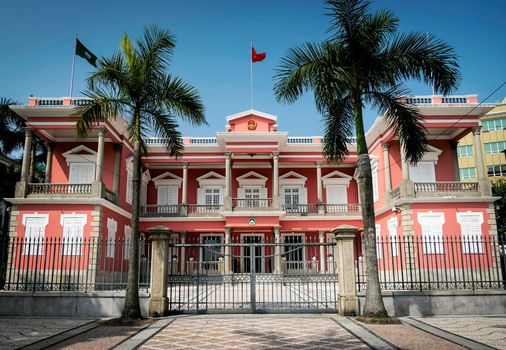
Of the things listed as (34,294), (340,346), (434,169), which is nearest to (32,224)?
(34,294)

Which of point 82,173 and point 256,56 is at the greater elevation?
point 256,56

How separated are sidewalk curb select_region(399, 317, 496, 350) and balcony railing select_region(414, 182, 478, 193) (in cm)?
1065

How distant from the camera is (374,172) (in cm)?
2269

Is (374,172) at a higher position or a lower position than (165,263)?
higher

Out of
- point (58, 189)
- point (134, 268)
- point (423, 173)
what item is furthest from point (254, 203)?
point (134, 268)

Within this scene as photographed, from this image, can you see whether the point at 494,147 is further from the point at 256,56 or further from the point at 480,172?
the point at 256,56

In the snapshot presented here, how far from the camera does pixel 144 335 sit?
750cm

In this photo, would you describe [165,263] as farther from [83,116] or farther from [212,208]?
[212,208]

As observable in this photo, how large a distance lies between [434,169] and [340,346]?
16.4 meters

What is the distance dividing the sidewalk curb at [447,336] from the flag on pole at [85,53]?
16693 millimetres

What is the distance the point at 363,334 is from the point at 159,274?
16.4 ft

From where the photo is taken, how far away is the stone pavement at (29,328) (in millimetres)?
7129

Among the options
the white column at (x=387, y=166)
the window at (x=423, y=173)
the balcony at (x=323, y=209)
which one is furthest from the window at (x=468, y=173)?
the white column at (x=387, y=166)

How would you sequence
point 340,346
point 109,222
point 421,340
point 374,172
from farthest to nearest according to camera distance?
point 374,172 → point 109,222 → point 421,340 → point 340,346
